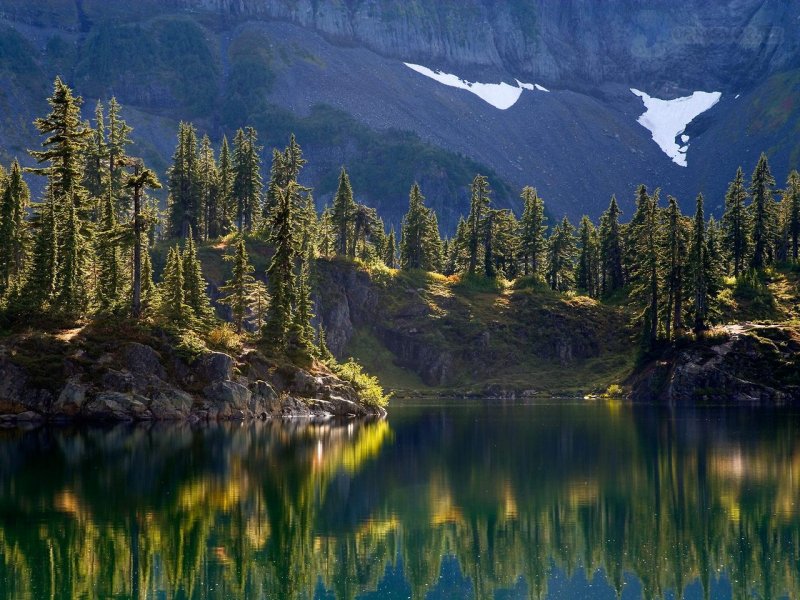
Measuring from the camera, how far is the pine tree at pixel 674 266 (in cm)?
12331

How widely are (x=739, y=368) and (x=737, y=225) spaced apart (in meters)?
35.1

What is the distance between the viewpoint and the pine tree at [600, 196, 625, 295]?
153375 mm

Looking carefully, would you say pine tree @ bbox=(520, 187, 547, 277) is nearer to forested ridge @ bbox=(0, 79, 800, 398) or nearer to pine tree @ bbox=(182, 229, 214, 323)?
forested ridge @ bbox=(0, 79, 800, 398)

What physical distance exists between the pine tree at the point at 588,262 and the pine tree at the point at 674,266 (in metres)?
31.9

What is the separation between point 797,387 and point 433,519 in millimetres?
83641

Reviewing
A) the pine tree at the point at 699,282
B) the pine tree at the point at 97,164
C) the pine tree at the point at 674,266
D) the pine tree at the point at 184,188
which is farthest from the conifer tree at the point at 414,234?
the pine tree at the point at 97,164

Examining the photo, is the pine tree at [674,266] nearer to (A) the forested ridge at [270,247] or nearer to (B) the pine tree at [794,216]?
(A) the forested ridge at [270,247]

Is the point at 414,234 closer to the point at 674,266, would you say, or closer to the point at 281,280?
the point at 674,266

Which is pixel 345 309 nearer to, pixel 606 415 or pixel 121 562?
pixel 606 415

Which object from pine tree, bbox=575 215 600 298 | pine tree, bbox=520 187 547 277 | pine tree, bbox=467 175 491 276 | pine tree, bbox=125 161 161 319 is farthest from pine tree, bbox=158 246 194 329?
pine tree, bbox=575 215 600 298

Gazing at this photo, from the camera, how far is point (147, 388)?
3054 inches

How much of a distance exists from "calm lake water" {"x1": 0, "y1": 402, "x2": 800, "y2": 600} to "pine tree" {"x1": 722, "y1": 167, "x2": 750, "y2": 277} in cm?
8170

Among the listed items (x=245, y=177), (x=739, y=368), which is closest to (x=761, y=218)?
(x=739, y=368)

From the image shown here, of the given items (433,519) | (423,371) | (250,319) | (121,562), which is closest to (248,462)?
(433,519)
